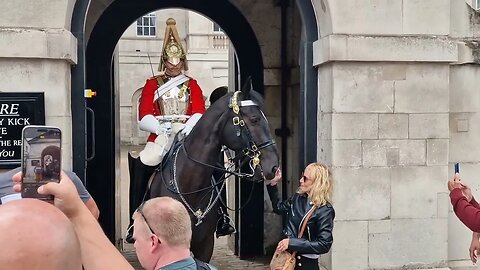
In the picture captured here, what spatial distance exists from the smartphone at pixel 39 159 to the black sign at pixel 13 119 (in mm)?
2967

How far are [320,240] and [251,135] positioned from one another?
3.53ft

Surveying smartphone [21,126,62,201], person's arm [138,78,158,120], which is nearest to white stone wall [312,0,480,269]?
person's arm [138,78,158,120]

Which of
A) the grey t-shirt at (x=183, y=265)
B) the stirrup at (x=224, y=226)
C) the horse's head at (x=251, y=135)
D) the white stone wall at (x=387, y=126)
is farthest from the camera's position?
the stirrup at (x=224, y=226)

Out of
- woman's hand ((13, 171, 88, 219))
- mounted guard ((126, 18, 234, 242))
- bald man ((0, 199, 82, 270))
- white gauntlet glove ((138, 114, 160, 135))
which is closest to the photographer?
bald man ((0, 199, 82, 270))

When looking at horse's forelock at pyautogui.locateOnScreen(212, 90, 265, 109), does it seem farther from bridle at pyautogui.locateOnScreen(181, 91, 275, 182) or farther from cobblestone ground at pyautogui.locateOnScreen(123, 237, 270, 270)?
cobblestone ground at pyautogui.locateOnScreen(123, 237, 270, 270)

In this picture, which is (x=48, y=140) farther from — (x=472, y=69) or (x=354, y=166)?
(x=472, y=69)

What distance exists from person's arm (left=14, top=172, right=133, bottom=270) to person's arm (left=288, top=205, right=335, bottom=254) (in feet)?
7.29

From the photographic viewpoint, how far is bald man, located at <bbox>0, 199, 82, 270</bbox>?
1.36 metres

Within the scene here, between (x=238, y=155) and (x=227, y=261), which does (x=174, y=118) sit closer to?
(x=238, y=155)

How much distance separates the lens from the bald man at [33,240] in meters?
1.36

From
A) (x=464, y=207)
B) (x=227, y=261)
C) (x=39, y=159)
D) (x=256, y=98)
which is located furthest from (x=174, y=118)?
(x=39, y=159)

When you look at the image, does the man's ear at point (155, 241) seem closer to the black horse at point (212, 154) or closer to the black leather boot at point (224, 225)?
the black horse at point (212, 154)

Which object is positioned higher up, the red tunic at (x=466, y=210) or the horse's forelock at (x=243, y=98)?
the horse's forelock at (x=243, y=98)

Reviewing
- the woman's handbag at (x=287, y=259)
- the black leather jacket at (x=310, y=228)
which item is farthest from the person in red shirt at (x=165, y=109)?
the woman's handbag at (x=287, y=259)
